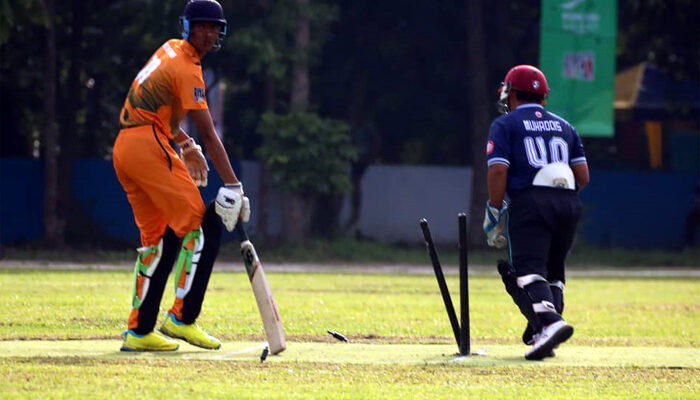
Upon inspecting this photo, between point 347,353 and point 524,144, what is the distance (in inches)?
71.5

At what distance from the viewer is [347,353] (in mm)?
8547

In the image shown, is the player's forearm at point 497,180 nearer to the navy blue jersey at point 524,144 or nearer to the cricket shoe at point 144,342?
the navy blue jersey at point 524,144

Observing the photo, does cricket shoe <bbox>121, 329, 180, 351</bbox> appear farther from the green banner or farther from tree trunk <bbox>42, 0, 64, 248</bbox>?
tree trunk <bbox>42, 0, 64, 248</bbox>

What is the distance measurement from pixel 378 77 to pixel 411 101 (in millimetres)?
963

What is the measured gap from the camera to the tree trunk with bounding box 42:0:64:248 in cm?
2550

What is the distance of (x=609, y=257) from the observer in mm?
28031

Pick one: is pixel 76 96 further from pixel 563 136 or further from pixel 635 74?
pixel 563 136

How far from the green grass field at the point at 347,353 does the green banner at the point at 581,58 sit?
31.5 ft

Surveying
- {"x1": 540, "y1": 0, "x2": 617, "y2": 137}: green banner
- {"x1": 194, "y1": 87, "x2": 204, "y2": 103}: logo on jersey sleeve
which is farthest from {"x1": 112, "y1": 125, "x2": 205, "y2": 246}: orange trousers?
{"x1": 540, "y1": 0, "x2": 617, "y2": 137}: green banner

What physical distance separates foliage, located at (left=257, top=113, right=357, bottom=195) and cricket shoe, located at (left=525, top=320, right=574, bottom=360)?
1805cm

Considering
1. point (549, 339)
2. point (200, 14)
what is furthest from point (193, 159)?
point (549, 339)

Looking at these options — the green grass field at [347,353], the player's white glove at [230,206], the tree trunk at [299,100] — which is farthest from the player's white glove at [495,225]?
the tree trunk at [299,100]

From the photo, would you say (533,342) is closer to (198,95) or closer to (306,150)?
(198,95)

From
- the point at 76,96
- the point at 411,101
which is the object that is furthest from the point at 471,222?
the point at 76,96
